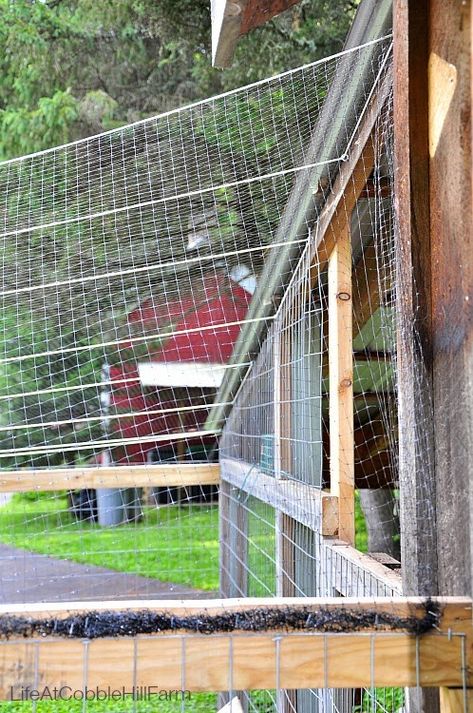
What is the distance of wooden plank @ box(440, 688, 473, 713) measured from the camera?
95 centimetres

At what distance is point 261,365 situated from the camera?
11.6ft

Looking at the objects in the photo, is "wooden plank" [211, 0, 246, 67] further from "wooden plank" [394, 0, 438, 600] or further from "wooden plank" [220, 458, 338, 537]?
"wooden plank" [220, 458, 338, 537]

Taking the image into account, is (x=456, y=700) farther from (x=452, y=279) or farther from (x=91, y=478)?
(x=91, y=478)

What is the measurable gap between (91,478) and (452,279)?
368 centimetres

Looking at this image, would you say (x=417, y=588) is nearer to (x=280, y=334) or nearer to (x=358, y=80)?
(x=358, y=80)

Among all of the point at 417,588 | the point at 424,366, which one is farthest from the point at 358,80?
the point at 417,588

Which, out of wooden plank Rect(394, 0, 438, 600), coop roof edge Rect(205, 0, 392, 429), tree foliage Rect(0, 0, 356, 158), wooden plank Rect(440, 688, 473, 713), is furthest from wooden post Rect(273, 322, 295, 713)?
tree foliage Rect(0, 0, 356, 158)

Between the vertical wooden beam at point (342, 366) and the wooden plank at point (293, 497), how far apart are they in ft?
0.16

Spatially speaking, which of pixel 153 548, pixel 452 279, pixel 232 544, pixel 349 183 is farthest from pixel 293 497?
pixel 153 548

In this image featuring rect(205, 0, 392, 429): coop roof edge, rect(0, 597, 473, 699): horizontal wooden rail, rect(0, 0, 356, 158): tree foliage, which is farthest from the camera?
rect(0, 0, 356, 158): tree foliage

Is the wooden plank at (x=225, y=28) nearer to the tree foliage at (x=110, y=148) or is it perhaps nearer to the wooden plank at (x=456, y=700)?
the wooden plank at (x=456, y=700)

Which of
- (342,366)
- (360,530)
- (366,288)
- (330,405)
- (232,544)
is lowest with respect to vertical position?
(360,530)

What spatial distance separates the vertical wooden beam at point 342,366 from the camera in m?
2.33

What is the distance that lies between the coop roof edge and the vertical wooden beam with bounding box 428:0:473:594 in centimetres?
62
